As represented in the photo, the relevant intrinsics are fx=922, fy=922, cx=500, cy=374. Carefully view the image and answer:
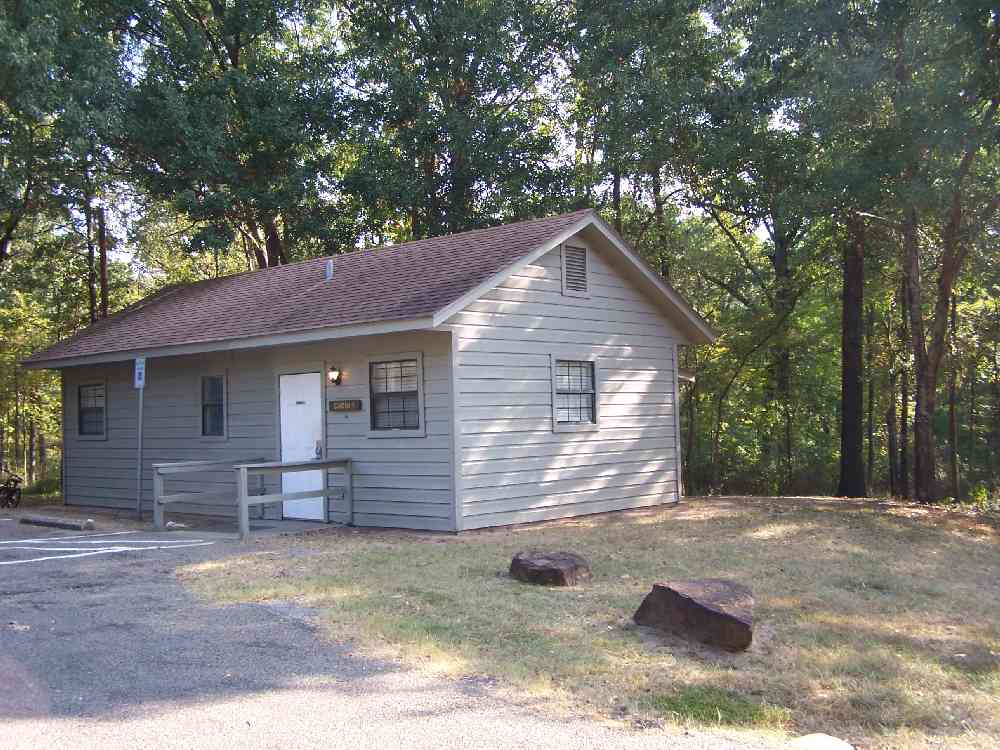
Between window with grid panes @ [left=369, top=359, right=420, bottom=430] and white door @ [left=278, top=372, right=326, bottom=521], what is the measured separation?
3.59 feet

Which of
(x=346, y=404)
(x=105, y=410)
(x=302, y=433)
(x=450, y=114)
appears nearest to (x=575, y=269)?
(x=346, y=404)

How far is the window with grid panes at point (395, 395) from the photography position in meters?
12.5

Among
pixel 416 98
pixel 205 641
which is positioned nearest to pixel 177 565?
pixel 205 641

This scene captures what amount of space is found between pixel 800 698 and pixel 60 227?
89.9 ft

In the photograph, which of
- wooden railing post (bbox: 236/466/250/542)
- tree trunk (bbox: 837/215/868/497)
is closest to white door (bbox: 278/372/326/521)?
wooden railing post (bbox: 236/466/250/542)

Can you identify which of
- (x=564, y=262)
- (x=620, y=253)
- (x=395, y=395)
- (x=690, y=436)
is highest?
(x=620, y=253)

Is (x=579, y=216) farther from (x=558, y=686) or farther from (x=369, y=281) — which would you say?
(x=558, y=686)

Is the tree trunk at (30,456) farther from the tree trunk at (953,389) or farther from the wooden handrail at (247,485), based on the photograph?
the tree trunk at (953,389)

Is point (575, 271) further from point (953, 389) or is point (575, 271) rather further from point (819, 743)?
point (953, 389)

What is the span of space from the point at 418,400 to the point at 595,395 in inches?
125

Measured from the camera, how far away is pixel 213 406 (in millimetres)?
15461

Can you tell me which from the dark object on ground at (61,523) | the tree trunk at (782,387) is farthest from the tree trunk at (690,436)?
the dark object on ground at (61,523)

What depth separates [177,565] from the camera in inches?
377

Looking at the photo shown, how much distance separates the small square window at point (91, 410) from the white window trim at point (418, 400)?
7309 mm
